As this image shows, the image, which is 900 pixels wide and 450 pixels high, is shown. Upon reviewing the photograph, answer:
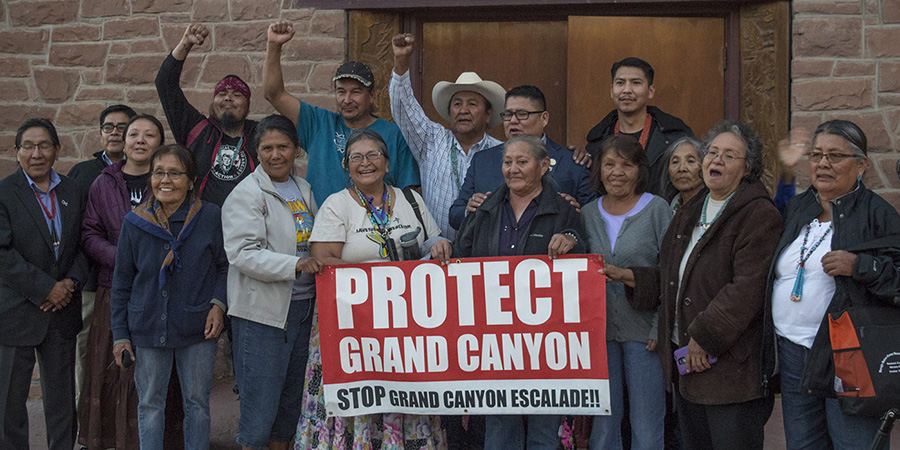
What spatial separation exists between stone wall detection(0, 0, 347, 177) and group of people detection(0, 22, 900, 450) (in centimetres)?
134

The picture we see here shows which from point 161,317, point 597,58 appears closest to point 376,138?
point 161,317

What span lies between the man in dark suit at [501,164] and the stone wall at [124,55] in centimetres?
214

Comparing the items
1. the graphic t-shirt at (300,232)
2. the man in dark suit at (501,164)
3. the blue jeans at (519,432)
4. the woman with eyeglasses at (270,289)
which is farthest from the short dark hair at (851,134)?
the graphic t-shirt at (300,232)

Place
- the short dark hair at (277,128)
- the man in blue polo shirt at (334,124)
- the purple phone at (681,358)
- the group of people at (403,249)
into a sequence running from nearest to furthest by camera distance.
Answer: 1. the group of people at (403,249)
2. the purple phone at (681,358)
3. the short dark hair at (277,128)
4. the man in blue polo shirt at (334,124)

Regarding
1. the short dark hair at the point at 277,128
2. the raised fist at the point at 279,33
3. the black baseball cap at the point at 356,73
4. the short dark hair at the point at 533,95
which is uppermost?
the raised fist at the point at 279,33

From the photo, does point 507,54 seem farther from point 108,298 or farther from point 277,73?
point 108,298

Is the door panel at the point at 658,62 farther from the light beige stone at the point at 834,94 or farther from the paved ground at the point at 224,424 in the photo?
the paved ground at the point at 224,424

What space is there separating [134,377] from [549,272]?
88.6 inches

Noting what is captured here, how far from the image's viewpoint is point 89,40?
21.7ft

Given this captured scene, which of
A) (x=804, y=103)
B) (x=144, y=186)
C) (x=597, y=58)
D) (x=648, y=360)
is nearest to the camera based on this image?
(x=648, y=360)

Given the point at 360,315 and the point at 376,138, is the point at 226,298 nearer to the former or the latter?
the point at 360,315

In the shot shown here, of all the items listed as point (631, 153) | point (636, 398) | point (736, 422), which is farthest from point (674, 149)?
point (736, 422)

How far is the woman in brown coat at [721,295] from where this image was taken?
3.55m

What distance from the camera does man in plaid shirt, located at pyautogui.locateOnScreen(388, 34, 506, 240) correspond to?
15.8ft
